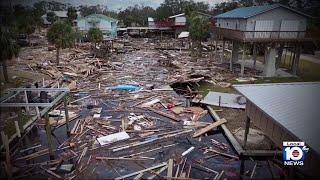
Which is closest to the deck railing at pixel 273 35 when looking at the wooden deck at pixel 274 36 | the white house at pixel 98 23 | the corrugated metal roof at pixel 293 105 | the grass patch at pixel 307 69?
the wooden deck at pixel 274 36

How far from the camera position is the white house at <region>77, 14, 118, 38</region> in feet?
239

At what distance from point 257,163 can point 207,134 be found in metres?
4.02

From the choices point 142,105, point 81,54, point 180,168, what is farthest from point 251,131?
point 81,54

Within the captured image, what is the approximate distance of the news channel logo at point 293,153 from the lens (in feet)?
31.7

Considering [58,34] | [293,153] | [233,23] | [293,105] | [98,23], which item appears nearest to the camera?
[293,153]

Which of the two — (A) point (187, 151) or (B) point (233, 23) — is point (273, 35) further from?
(A) point (187, 151)

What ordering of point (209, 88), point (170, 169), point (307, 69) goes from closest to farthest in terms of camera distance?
1. point (170, 169)
2. point (209, 88)
3. point (307, 69)

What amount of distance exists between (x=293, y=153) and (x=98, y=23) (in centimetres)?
6964

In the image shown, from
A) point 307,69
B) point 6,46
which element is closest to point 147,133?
point 6,46

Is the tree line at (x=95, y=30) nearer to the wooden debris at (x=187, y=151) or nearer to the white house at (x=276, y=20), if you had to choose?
the white house at (x=276, y=20)

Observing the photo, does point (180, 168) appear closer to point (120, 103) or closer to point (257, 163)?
point (257, 163)

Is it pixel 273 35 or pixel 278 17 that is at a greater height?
pixel 278 17

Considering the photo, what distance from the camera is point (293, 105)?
454 inches

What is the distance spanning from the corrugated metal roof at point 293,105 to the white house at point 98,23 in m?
63.0
